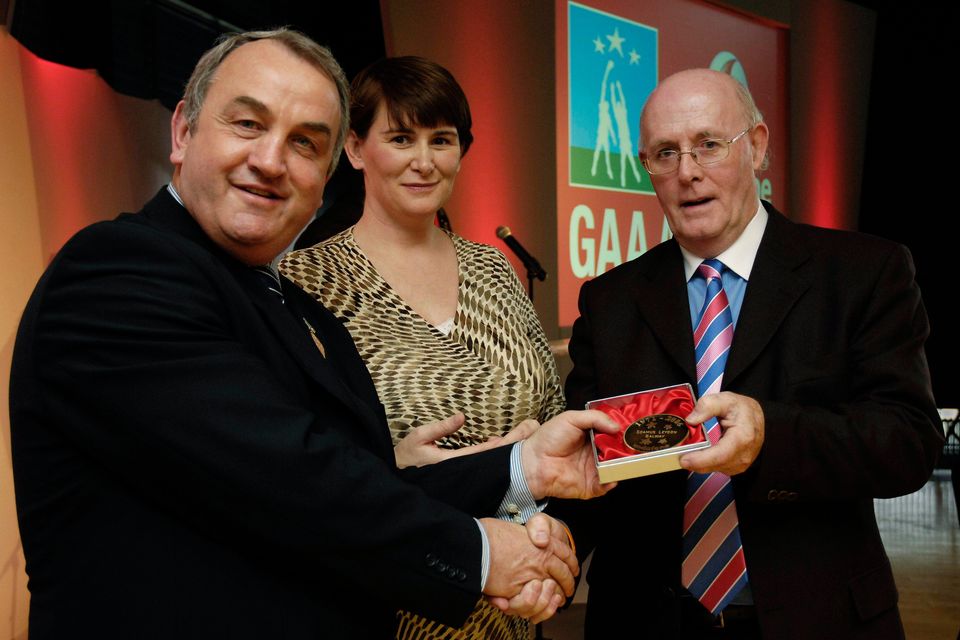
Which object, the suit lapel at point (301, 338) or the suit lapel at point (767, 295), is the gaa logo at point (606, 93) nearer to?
the suit lapel at point (767, 295)

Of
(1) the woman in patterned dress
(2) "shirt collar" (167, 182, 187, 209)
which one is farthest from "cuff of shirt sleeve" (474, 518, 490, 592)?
(2) "shirt collar" (167, 182, 187, 209)

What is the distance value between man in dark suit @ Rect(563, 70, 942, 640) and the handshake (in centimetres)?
15

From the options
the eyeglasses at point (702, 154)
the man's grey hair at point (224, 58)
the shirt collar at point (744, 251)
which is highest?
the man's grey hair at point (224, 58)

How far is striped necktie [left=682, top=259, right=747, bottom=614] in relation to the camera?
1.65 meters

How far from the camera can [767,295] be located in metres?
1.74

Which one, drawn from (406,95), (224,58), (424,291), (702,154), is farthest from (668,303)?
(224,58)

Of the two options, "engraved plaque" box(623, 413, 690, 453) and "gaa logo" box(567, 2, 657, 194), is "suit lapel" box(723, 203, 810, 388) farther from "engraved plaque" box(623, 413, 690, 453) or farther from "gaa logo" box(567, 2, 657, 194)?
"gaa logo" box(567, 2, 657, 194)

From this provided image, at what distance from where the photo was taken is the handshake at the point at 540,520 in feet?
4.82

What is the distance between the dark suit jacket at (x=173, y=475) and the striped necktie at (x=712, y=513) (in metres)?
0.63

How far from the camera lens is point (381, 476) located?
4.17ft

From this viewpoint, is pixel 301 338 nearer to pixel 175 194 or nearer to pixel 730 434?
pixel 175 194

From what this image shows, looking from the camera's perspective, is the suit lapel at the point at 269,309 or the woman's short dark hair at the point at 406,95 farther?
the woman's short dark hair at the point at 406,95

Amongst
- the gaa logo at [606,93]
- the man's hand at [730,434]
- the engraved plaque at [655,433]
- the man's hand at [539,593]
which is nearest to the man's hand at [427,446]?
the man's hand at [539,593]

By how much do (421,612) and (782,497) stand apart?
683 millimetres
